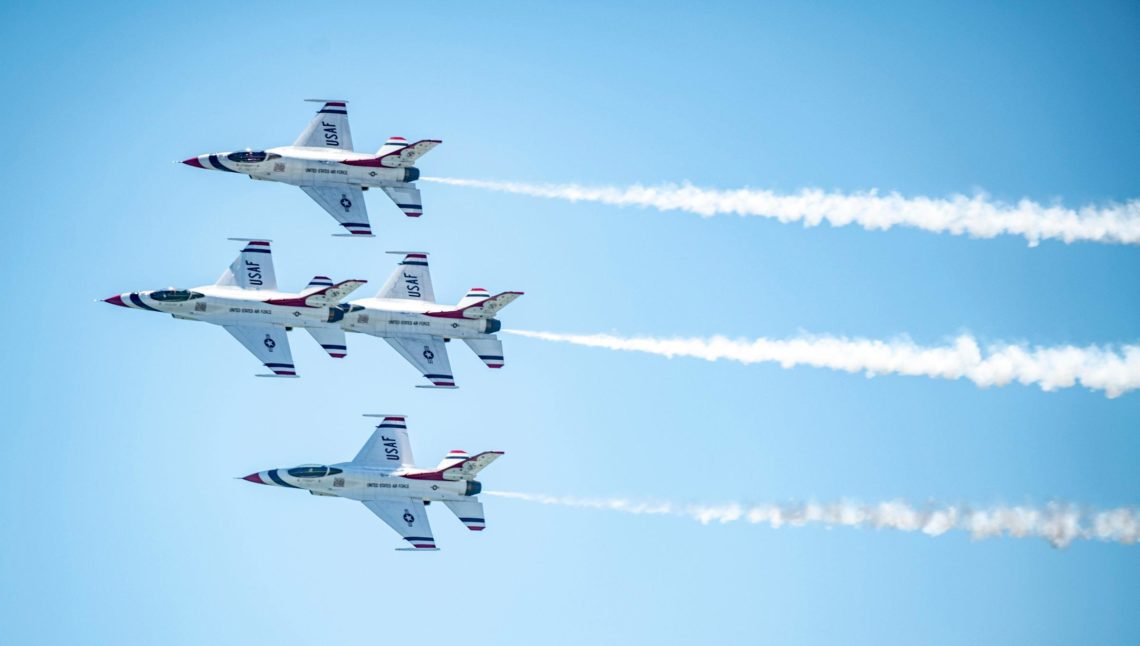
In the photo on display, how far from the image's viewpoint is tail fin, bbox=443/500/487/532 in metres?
111

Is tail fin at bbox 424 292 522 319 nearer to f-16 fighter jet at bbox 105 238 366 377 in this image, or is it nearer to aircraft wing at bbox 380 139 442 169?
f-16 fighter jet at bbox 105 238 366 377

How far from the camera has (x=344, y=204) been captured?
113250mm

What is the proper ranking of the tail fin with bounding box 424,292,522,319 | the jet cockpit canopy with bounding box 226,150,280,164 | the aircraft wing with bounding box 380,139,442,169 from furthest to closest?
the jet cockpit canopy with bounding box 226,150,280,164
the aircraft wing with bounding box 380,139,442,169
the tail fin with bounding box 424,292,522,319

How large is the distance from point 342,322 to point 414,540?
38.2 feet

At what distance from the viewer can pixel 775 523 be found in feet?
357

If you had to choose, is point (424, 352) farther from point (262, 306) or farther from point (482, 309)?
point (262, 306)

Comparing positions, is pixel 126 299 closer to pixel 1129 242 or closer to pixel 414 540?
pixel 414 540

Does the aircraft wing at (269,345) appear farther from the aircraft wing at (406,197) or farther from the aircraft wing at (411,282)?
the aircraft wing at (406,197)

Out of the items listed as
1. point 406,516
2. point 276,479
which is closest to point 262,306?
point 276,479

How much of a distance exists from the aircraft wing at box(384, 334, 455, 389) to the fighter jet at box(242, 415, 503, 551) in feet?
10.8

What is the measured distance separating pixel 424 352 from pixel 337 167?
415 inches

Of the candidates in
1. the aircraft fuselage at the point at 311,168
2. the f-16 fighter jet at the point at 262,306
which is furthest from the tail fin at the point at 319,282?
the aircraft fuselage at the point at 311,168

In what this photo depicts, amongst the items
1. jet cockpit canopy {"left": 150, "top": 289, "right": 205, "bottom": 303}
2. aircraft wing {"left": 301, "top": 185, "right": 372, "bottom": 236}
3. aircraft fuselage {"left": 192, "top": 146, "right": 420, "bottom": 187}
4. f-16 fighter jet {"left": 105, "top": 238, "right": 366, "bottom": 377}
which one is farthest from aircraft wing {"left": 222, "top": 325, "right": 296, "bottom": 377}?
aircraft fuselage {"left": 192, "top": 146, "right": 420, "bottom": 187}

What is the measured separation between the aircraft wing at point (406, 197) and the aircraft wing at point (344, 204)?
1.74 metres
